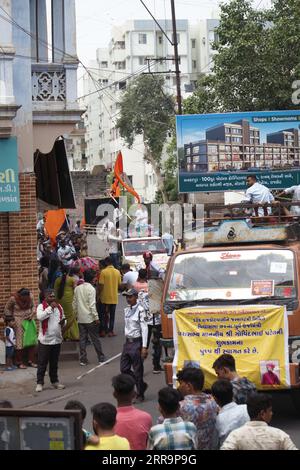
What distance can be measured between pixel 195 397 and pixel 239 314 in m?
4.09

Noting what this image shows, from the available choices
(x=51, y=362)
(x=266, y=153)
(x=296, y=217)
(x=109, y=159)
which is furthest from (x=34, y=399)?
(x=109, y=159)

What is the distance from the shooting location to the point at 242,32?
30.3m

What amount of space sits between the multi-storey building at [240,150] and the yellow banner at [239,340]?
14417mm

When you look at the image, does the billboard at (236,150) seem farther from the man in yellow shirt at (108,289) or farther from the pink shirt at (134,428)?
the pink shirt at (134,428)

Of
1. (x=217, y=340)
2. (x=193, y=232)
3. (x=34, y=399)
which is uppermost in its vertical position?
(x=193, y=232)

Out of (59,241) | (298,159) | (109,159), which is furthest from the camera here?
(109,159)

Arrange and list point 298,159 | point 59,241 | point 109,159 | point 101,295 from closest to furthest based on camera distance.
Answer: point 101,295 → point 298,159 → point 59,241 → point 109,159

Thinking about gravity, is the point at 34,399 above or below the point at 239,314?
below

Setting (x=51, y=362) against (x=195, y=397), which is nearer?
(x=195, y=397)

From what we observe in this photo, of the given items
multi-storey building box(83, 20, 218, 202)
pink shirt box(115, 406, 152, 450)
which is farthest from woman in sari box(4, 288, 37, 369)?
multi-storey building box(83, 20, 218, 202)

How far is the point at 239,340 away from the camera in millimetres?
12914

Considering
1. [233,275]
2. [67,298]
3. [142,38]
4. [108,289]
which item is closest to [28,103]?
[67,298]

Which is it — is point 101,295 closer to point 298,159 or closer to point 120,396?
point 298,159

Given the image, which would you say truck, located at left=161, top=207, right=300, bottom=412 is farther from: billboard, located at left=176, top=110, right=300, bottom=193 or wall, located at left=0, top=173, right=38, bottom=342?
billboard, located at left=176, top=110, right=300, bottom=193
